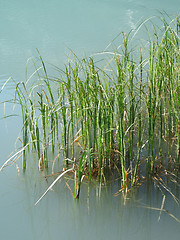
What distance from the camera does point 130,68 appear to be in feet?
4.58

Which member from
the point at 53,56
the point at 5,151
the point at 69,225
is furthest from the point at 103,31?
the point at 69,225

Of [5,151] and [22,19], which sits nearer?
[5,151]

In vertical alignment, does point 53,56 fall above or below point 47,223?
above

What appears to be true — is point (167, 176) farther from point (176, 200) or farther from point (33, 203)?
point (33, 203)

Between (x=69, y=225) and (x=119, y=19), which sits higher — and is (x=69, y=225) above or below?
below

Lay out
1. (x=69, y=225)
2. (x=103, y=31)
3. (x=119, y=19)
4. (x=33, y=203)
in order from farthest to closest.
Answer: (x=119, y=19) → (x=103, y=31) → (x=33, y=203) → (x=69, y=225)

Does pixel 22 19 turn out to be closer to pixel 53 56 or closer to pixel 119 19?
pixel 119 19

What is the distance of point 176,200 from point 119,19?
3.31 metres

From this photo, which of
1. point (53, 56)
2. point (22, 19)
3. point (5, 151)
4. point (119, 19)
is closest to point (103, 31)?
point (119, 19)

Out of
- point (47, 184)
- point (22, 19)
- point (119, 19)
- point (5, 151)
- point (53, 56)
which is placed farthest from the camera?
point (22, 19)

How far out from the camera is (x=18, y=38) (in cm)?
402

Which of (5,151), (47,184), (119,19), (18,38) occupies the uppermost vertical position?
(119,19)

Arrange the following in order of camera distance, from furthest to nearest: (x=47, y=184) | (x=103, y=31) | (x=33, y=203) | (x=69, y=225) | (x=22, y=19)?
(x=22, y=19) → (x=103, y=31) → (x=47, y=184) → (x=33, y=203) → (x=69, y=225)

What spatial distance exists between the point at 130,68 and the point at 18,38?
2.85 metres
